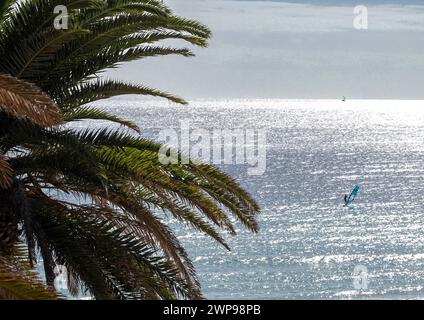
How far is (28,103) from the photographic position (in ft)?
22.9

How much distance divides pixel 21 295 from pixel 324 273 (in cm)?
6062


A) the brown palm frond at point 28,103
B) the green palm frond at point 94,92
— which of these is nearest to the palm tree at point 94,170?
the green palm frond at point 94,92

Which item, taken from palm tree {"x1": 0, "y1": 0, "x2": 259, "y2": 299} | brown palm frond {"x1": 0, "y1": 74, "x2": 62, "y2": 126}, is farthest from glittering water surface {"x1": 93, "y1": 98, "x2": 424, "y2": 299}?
brown palm frond {"x1": 0, "y1": 74, "x2": 62, "y2": 126}

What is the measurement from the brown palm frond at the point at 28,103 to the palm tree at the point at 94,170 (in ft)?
5.50

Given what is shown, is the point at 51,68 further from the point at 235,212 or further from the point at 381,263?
the point at 381,263

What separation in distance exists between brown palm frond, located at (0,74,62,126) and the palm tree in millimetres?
1675

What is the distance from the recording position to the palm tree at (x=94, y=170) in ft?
29.6

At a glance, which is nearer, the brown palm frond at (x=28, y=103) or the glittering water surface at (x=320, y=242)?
the brown palm frond at (x=28, y=103)

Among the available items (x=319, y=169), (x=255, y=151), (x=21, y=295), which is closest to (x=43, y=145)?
(x=21, y=295)

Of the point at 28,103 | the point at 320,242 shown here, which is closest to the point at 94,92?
the point at 28,103

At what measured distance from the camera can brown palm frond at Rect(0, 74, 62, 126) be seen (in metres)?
6.95

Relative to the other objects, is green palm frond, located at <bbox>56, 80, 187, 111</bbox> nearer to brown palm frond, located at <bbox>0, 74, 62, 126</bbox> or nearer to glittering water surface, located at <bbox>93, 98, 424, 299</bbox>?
brown palm frond, located at <bbox>0, 74, 62, 126</bbox>

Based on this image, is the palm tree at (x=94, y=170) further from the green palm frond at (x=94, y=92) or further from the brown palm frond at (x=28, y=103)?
the brown palm frond at (x=28, y=103)

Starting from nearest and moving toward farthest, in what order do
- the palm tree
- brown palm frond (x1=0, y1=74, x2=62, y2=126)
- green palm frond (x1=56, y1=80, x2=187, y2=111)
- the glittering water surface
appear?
brown palm frond (x1=0, y1=74, x2=62, y2=126)
the palm tree
green palm frond (x1=56, y1=80, x2=187, y2=111)
the glittering water surface
